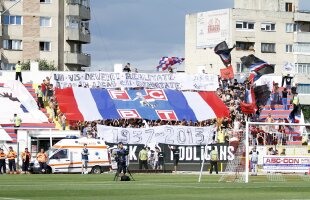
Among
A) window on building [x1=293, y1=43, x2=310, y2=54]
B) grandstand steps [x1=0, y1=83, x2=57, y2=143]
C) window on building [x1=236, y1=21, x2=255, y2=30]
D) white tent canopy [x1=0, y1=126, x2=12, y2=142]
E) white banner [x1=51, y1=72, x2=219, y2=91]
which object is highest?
window on building [x1=236, y1=21, x2=255, y2=30]

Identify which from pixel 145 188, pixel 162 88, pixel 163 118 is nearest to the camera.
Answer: pixel 145 188

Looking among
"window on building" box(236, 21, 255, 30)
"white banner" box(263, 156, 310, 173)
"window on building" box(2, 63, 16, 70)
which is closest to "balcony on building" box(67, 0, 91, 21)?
"window on building" box(2, 63, 16, 70)

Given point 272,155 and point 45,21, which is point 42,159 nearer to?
point 272,155

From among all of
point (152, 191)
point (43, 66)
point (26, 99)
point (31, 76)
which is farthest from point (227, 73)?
point (152, 191)

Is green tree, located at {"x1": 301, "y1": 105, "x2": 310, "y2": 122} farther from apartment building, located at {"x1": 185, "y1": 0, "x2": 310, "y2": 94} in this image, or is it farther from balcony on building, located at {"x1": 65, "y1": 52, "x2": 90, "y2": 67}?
balcony on building, located at {"x1": 65, "y1": 52, "x2": 90, "y2": 67}

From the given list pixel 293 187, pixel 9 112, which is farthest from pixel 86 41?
pixel 293 187

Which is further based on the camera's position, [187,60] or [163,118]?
[187,60]

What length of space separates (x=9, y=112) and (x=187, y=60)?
66514 millimetres

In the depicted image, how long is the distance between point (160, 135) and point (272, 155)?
16570 millimetres

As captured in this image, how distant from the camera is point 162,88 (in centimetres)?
8244

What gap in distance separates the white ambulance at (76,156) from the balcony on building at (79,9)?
54.4 m

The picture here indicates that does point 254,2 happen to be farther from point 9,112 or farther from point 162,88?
point 9,112

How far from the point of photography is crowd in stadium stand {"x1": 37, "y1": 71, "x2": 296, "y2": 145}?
63.7m

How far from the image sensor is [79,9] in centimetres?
11862
